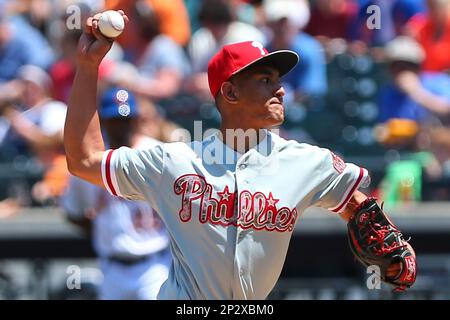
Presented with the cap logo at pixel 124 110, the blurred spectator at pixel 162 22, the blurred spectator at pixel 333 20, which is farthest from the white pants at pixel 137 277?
the blurred spectator at pixel 333 20

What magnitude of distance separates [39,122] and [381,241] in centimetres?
478

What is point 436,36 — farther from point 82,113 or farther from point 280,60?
point 82,113

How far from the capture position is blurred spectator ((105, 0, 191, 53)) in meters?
8.60

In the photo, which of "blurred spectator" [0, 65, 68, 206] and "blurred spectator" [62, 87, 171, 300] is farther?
"blurred spectator" [0, 65, 68, 206]

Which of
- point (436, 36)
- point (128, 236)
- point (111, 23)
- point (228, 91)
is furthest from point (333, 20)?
point (111, 23)

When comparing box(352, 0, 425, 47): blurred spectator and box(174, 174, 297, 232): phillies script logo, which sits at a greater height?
box(352, 0, 425, 47): blurred spectator

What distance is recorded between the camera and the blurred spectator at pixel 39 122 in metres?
7.94

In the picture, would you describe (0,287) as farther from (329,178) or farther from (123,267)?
(329,178)

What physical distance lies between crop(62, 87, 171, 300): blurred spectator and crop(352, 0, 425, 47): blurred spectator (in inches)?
103

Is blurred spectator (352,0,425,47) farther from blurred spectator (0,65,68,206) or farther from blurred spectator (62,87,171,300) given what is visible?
blurred spectator (62,87,171,300)

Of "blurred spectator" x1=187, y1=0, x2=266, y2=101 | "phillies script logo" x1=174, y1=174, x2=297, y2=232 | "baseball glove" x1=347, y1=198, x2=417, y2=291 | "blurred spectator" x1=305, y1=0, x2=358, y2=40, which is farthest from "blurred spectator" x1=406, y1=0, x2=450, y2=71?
"phillies script logo" x1=174, y1=174, x2=297, y2=232

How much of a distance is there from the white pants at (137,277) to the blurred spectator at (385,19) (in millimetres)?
2895

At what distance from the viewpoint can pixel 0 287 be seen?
764 cm
